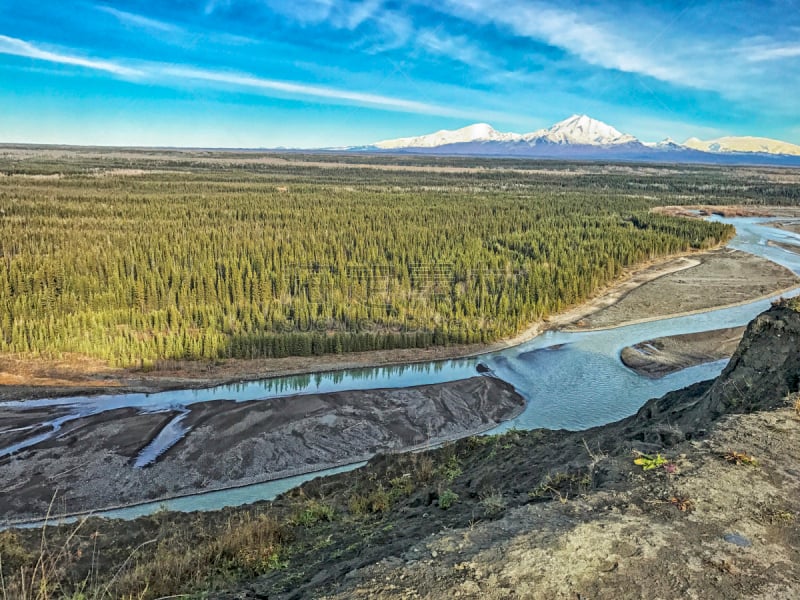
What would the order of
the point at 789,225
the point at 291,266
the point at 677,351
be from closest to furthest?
the point at 677,351
the point at 291,266
the point at 789,225

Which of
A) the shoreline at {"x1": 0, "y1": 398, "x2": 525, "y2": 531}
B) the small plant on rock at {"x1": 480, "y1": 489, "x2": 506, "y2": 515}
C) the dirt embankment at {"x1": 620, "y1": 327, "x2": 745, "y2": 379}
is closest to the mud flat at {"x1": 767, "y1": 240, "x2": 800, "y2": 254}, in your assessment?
the dirt embankment at {"x1": 620, "y1": 327, "x2": 745, "y2": 379}

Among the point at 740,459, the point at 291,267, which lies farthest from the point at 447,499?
the point at 291,267

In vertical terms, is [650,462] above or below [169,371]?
above

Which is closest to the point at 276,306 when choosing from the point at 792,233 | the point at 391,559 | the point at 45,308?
the point at 45,308

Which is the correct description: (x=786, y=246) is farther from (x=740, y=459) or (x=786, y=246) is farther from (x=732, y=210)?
(x=740, y=459)

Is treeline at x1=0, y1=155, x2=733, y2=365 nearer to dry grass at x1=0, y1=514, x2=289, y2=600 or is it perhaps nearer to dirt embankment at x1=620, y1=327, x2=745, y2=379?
dirt embankment at x1=620, y1=327, x2=745, y2=379

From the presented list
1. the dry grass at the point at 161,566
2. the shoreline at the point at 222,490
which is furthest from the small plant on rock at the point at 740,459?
the shoreline at the point at 222,490
